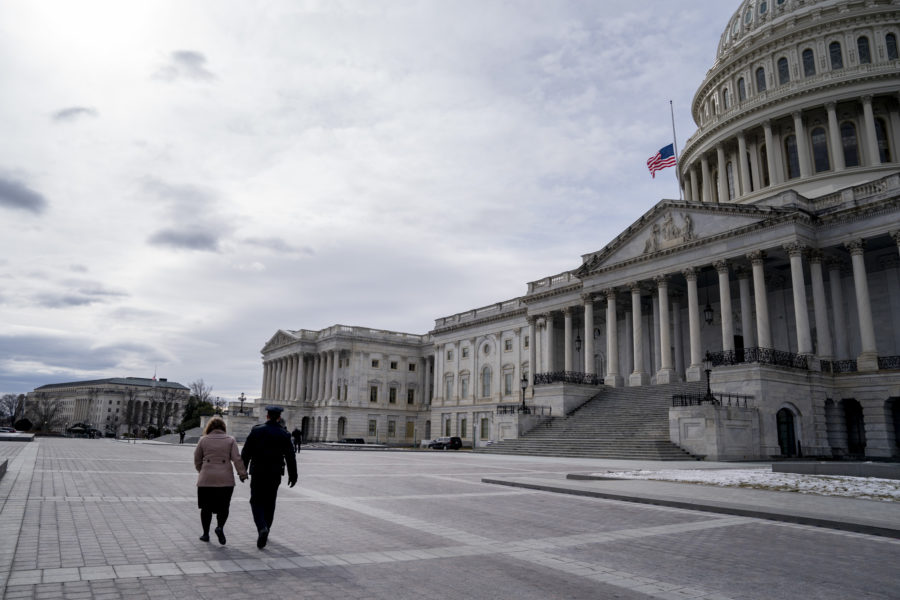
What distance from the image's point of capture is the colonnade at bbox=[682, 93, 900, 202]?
51.5 m

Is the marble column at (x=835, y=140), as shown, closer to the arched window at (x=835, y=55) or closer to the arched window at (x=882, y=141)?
the arched window at (x=882, y=141)

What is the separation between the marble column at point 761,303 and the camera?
126 ft

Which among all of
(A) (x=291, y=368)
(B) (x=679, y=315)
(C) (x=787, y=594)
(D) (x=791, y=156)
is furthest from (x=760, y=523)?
(A) (x=291, y=368)

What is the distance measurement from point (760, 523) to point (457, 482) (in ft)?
29.5

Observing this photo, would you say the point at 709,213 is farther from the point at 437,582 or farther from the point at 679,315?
the point at 437,582

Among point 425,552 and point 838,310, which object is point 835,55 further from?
point 425,552

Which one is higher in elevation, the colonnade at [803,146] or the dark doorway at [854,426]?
the colonnade at [803,146]

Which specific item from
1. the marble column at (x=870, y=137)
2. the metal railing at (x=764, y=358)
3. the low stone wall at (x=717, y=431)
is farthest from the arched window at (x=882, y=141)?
the low stone wall at (x=717, y=431)

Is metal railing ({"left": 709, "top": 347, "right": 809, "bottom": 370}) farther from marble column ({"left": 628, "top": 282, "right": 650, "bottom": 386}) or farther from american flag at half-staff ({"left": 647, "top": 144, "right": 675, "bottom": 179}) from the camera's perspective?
american flag at half-staff ({"left": 647, "top": 144, "right": 675, "bottom": 179})

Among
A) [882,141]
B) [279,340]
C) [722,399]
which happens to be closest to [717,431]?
[722,399]

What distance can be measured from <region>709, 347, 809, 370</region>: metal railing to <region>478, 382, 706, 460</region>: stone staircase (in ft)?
8.39

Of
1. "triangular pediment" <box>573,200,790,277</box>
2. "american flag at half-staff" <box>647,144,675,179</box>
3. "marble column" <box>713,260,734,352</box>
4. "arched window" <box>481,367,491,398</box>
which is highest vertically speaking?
"american flag at half-staff" <box>647,144,675,179</box>

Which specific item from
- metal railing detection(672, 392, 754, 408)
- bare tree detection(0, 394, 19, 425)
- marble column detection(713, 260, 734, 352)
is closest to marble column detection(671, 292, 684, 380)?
marble column detection(713, 260, 734, 352)

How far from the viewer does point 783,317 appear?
45594mm
